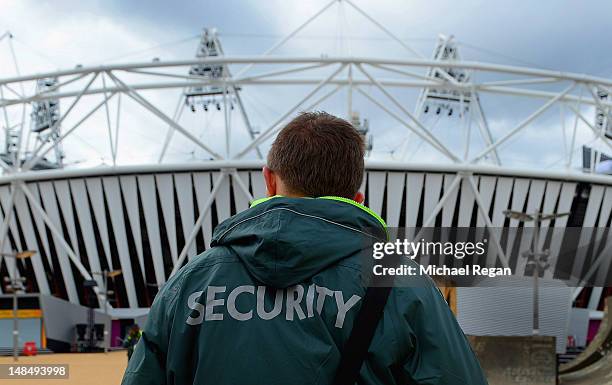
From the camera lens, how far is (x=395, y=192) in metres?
44.4

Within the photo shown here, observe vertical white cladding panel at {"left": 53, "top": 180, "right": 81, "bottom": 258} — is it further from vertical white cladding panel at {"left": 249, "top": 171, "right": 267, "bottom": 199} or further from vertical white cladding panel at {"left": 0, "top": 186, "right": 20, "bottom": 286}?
vertical white cladding panel at {"left": 249, "top": 171, "right": 267, "bottom": 199}

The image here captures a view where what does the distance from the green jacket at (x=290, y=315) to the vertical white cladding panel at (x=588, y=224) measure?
47818 millimetres

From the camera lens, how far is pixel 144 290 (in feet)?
160

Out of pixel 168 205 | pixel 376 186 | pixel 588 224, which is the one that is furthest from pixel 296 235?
pixel 588 224

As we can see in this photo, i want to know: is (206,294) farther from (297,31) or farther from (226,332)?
(297,31)

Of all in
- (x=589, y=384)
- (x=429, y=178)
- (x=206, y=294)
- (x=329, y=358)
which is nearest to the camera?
(x=329, y=358)

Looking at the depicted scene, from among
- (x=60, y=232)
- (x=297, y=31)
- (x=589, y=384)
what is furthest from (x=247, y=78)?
(x=589, y=384)

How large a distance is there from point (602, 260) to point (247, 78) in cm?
2506

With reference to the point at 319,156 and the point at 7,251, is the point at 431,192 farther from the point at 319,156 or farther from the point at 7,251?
the point at 319,156

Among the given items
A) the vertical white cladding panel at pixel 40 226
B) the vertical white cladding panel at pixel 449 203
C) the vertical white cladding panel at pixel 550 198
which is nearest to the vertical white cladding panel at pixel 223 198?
the vertical white cladding panel at pixel 40 226

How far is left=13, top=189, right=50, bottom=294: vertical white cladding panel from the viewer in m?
45.6

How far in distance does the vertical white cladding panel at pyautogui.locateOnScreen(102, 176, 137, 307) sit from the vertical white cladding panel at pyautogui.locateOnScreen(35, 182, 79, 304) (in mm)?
3290

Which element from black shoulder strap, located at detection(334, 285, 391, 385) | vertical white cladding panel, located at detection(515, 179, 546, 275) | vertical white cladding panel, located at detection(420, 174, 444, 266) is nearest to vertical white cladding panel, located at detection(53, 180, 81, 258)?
vertical white cladding panel, located at detection(420, 174, 444, 266)

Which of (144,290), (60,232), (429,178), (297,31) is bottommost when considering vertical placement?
(144,290)
